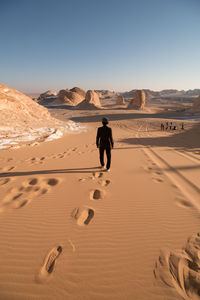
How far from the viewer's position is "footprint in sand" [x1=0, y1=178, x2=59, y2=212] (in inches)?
110

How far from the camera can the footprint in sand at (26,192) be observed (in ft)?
9.14

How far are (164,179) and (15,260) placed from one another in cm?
342

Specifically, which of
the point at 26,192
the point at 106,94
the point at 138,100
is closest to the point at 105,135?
the point at 26,192

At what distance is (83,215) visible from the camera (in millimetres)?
2514

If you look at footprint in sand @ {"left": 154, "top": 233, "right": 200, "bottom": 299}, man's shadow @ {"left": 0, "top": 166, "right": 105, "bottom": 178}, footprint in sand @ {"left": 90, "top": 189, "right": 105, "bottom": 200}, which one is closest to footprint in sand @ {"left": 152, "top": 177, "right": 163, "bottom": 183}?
footprint in sand @ {"left": 90, "top": 189, "right": 105, "bottom": 200}

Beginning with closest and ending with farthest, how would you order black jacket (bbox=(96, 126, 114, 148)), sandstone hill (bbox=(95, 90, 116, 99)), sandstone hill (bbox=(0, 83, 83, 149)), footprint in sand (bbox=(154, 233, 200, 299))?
footprint in sand (bbox=(154, 233, 200, 299)), black jacket (bbox=(96, 126, 114, 148)), sandstone hill (bbox=(0, 83, 83, 149)), sandstone hill (bbox=(95, 90, 116, 99))

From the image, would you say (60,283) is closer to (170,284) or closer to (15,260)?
(15,260)

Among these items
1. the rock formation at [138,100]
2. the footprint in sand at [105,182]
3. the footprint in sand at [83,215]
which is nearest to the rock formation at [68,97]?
the rock formation at [138,100]

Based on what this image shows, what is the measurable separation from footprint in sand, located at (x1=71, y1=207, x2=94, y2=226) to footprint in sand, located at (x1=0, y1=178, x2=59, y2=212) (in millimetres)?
1013

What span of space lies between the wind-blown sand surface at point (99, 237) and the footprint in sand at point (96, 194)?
2 cm

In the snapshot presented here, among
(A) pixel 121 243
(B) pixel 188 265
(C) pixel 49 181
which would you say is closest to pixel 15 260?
(A) pixel 121 243

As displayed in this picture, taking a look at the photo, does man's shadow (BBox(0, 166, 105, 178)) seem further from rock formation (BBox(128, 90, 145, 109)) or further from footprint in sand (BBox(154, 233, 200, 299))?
rock formation (BBox(128, 90, 145, 109))

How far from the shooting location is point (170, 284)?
4.83 feet

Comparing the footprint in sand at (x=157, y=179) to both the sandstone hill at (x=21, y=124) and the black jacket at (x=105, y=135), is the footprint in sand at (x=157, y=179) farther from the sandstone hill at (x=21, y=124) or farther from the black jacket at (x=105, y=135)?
the sandstone hill at (x=21, y=124)
